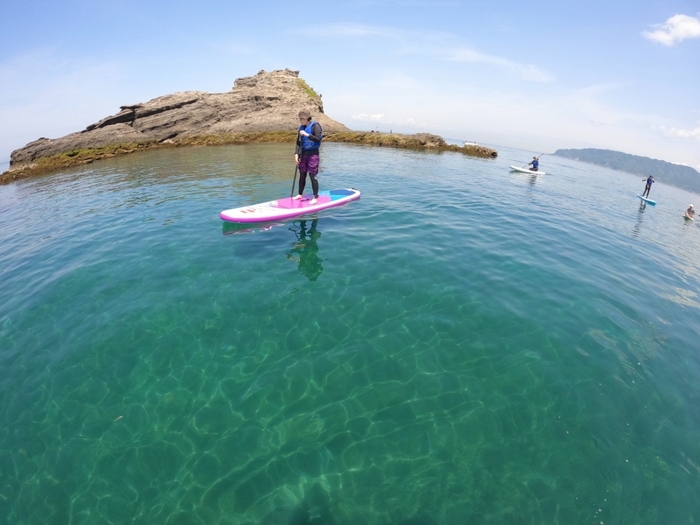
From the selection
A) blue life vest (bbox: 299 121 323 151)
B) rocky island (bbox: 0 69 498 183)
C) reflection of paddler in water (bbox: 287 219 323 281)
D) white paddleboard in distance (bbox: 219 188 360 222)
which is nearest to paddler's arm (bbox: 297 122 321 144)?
blue life vest (bbox: 299 121 323 151)

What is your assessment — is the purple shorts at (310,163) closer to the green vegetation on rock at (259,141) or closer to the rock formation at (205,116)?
the green vegetation on rock at (259,141)

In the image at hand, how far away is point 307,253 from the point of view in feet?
37.7

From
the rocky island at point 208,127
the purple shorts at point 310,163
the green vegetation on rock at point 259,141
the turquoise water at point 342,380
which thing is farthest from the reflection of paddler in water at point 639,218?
the rocky island at point 208,127

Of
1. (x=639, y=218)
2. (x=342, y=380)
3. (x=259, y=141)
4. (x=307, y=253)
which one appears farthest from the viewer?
(x=259, y=141)

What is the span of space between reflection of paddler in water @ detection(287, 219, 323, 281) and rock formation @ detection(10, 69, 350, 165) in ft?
157

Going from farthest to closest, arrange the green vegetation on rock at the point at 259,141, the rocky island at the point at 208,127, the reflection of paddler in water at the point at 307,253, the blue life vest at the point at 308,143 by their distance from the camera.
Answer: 1. the rocky island at the point at 208,127
2. the green vegetation on rock at the point at 259,141
3. the blue life vest at the point at 308,143
4. the reflection of paddler in water at the point at 307,253

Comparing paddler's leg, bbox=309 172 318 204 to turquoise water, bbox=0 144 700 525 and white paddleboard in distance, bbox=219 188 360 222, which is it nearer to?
white paddleboard in distance, bbox=219 188 360 222

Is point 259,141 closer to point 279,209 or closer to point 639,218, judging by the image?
point 279,209

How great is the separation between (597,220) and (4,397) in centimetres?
2779

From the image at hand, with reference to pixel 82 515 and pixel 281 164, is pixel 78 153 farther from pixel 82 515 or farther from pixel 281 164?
pixel 82 515

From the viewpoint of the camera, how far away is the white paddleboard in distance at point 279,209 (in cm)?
1316

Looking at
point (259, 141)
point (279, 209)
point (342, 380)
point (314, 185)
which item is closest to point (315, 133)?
point (314, 185)

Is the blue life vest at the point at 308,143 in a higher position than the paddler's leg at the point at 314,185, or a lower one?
higher

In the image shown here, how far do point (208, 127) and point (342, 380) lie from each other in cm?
5965
